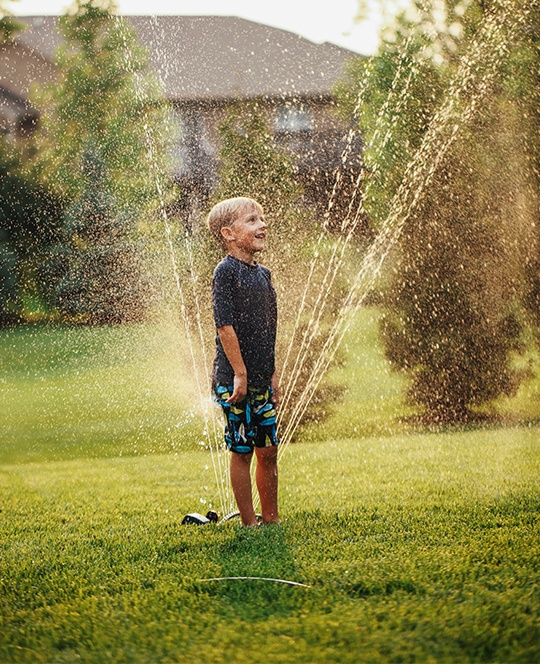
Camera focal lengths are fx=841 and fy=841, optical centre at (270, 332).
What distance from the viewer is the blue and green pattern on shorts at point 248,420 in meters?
3.24

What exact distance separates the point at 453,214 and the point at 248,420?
15.4ft

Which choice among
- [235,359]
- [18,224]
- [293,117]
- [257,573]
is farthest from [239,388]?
[18,224]

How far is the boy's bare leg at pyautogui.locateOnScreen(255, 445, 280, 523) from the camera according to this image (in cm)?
328

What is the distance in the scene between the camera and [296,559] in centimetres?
293

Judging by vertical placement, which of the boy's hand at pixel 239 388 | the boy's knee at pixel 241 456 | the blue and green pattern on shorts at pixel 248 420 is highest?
the boy's hand at pixel 239 388

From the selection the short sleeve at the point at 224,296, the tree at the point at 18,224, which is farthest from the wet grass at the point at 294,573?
the tree at the point at 18,224

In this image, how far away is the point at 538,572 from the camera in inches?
105

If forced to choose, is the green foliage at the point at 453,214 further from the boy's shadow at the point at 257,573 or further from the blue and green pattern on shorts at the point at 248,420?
the boy's shadow at the point at 257,573

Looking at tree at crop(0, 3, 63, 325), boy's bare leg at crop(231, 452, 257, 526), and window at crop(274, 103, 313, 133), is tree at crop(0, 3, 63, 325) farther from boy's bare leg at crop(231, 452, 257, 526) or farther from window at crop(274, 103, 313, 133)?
boy's bare leg at crop(231, 452, 257, 526)

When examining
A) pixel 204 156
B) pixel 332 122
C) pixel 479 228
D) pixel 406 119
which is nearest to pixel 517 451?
pixel 479 228

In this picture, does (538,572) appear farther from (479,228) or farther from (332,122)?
(332,122)

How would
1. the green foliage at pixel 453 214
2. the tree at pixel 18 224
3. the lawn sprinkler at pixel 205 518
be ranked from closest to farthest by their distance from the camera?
1. the lawn sprinkler at pixel 205 518
2. the green foliage at pixel 453 214
3. the tree at pixel 18 224

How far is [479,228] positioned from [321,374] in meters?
1.92

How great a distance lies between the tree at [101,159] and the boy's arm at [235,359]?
6494 millimetres
